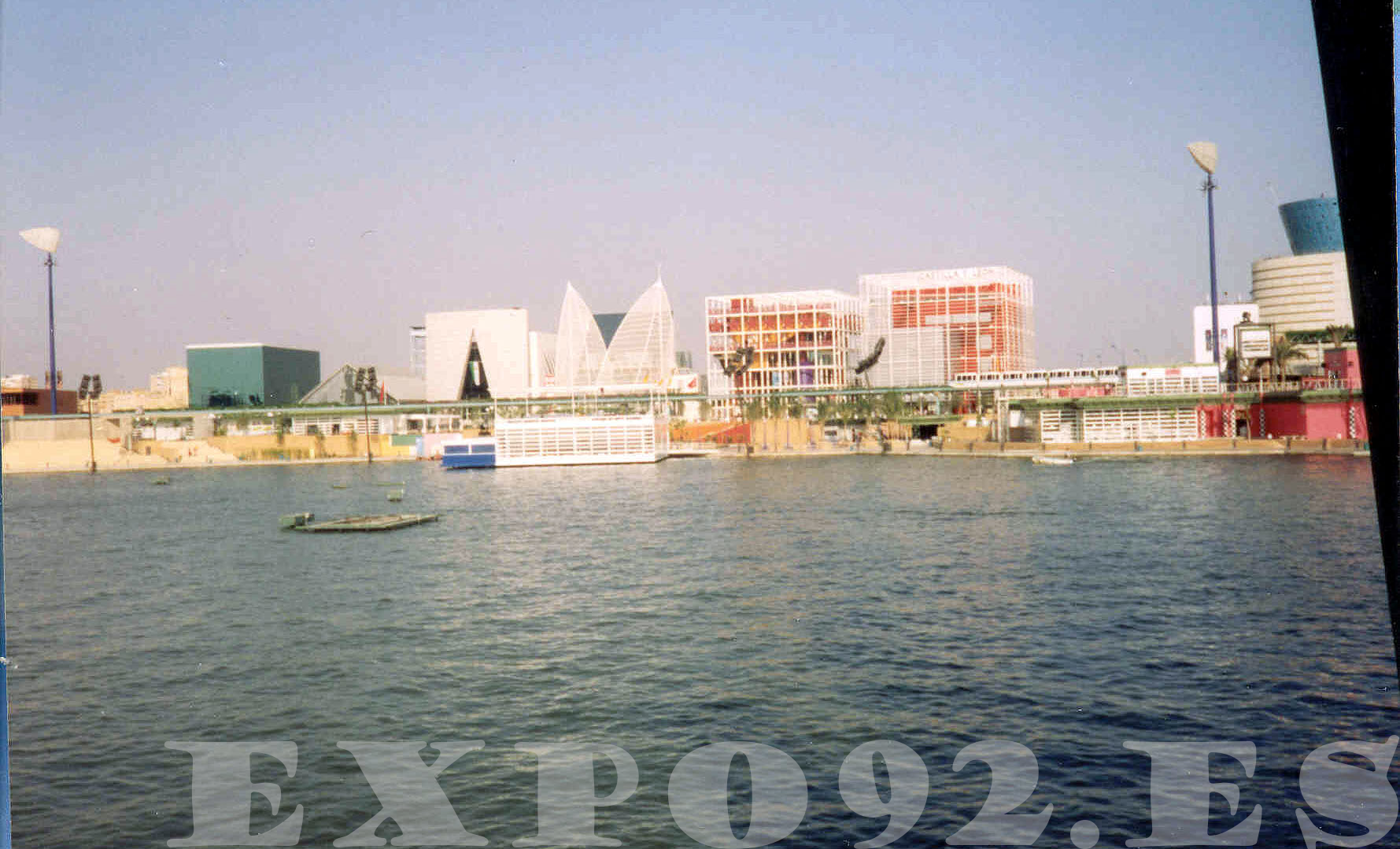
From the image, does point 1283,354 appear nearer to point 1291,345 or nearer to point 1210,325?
point 1291,345

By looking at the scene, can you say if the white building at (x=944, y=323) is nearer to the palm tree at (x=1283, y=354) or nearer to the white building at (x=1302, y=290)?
the white building at (x=1302, y=290)

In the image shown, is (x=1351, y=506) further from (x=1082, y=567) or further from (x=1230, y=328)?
(x=1230, y=328)

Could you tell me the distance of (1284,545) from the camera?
60.7 ft

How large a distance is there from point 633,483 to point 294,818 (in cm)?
3092

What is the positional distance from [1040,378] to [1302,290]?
936 inches

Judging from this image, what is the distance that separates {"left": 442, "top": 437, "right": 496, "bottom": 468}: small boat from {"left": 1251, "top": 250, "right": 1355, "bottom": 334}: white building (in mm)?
55167

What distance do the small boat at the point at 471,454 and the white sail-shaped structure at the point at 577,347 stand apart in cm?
2547

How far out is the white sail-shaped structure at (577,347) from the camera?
79.1 m

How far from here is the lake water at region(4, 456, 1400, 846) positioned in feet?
25.1

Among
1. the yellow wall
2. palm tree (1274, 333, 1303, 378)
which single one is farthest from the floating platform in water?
palm tree (1274, 333, 1303, 378)

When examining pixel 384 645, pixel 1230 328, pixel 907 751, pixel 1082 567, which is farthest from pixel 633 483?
pixel 1230 328

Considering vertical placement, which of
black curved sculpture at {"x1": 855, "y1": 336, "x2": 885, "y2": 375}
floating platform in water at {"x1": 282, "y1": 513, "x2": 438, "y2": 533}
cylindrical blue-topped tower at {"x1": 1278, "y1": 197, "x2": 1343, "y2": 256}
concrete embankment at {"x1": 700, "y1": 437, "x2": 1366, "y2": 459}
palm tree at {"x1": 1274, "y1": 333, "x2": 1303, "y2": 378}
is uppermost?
cylindrical blue-topped tower at {"x1": 1278, "y1": 197, "x2": 1343, "y2": 256}
